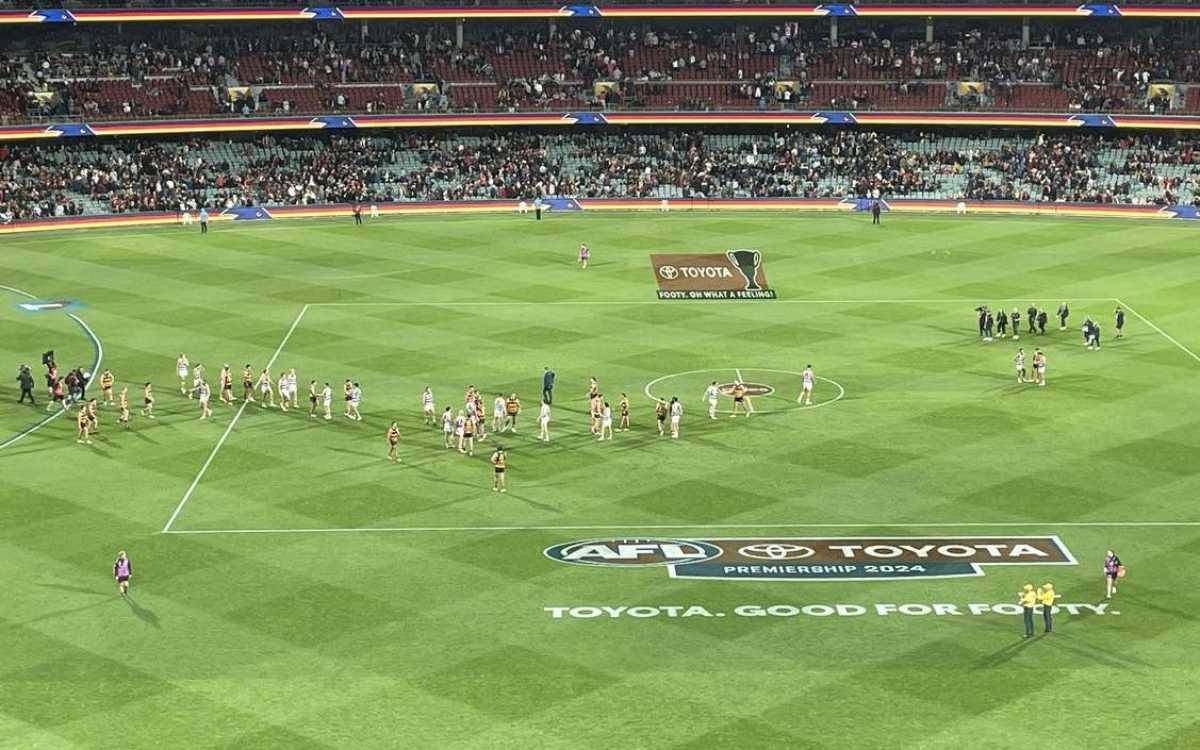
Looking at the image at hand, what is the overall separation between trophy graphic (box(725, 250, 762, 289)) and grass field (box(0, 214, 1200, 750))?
7.56 ft

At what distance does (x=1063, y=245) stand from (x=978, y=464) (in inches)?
1671

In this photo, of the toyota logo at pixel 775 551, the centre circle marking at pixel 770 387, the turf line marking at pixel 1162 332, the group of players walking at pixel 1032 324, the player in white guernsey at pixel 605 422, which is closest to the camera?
the toyota logo at pixel 775 551

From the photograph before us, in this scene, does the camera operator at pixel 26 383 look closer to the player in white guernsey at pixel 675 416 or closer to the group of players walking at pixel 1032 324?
the player in white guernsey at pixel 675 416

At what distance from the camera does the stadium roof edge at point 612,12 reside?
107m

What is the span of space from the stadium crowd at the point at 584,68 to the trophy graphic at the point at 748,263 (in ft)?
105

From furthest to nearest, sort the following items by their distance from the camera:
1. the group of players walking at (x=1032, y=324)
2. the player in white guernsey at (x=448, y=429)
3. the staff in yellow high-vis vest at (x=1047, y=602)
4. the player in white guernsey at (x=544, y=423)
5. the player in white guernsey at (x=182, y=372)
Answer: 1. the group of players walking at (x=1032, y=324)
2. the player in white guernsey at (x=182, y=372)
3. the player in white guernsey at (x=544, y=423)
4. the player in white guernsey at (x=448, y=429)
5. the staff in yellow high-vis vest at (x=1047, y=602)

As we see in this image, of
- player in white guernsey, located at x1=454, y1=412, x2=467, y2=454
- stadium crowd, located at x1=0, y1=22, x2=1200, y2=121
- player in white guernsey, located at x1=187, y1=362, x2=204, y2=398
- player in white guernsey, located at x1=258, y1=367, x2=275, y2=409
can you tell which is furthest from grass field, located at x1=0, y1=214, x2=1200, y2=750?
stadium crowd, located at x1=0, y1=22, x2=1200, y2=121

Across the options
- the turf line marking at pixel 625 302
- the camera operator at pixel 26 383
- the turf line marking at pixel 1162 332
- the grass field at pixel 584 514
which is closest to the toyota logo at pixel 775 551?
the grass field at pixel 584 514

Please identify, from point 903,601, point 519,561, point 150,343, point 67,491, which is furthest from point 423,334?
point 903,601

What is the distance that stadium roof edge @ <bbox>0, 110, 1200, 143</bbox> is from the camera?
105 m

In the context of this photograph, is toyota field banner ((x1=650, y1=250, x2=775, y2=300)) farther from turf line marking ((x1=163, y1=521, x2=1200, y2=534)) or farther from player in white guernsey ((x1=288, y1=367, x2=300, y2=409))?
turf line marking ((x1=163, y1=521, x2=1200, y2=534))

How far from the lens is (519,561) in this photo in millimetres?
43562

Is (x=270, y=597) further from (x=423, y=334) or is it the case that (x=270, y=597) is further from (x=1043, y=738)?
(x=423, y=334)

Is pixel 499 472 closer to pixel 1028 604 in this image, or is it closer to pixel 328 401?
pixel 328 401
